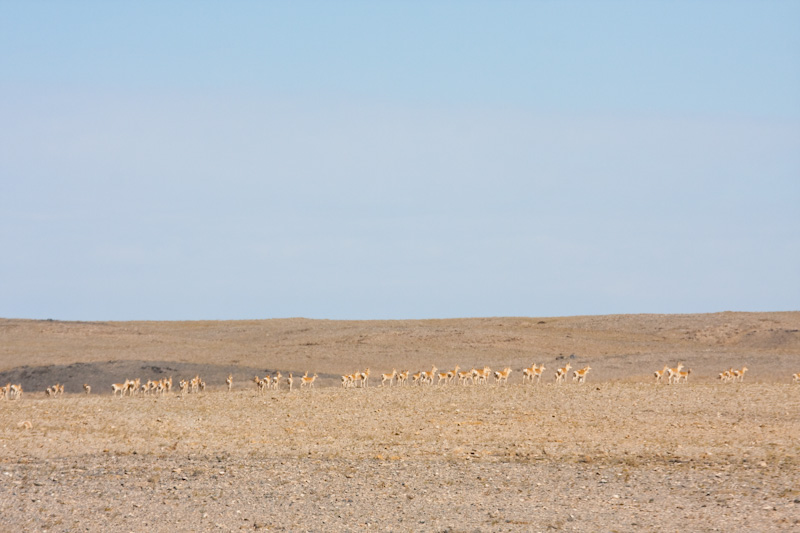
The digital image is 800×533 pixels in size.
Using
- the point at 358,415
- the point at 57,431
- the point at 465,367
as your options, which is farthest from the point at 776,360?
the point at 57,431

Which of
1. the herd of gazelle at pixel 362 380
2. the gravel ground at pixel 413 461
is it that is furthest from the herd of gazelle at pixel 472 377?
the gravel ground at pixel 413 461

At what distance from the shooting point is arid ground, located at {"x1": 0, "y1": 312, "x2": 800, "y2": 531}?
15320 mm

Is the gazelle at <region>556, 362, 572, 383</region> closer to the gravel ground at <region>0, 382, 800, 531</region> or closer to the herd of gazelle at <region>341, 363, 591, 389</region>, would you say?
the herd of gazelle at <region>341, 363, 591, 389</region>

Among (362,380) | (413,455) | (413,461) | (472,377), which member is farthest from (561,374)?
(413,461)

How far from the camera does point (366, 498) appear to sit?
16.7m

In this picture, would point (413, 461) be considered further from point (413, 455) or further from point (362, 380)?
point (362, 380)

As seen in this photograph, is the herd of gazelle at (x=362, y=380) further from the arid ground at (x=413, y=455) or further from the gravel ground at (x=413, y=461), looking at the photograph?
the gravel ground at (x=413, y=461)

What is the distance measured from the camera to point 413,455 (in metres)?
20.8

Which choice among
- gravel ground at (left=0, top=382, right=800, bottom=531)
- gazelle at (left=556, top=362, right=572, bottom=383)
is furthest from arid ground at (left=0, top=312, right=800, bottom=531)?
gazelle at (left=556, top=362, right=572, bottom=383)

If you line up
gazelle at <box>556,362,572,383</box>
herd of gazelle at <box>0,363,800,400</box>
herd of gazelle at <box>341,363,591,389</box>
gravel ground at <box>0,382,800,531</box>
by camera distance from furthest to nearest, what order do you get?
herd of gazelle at <box>341,363,591,389</box>, gazelle at <box>556,362,572,383</box>, herd of gazelle at <box>0,363,800,400</box>, gravel ground at <box>0,382,800,531</box>

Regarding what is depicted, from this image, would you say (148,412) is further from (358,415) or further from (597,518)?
(597,518)

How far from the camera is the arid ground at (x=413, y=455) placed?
15.3 metres

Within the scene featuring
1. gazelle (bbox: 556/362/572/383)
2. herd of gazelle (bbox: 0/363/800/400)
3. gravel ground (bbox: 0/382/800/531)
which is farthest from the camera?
gazelle (bbox: 556/362/572/383)

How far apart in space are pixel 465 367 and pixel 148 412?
22.6 meters
